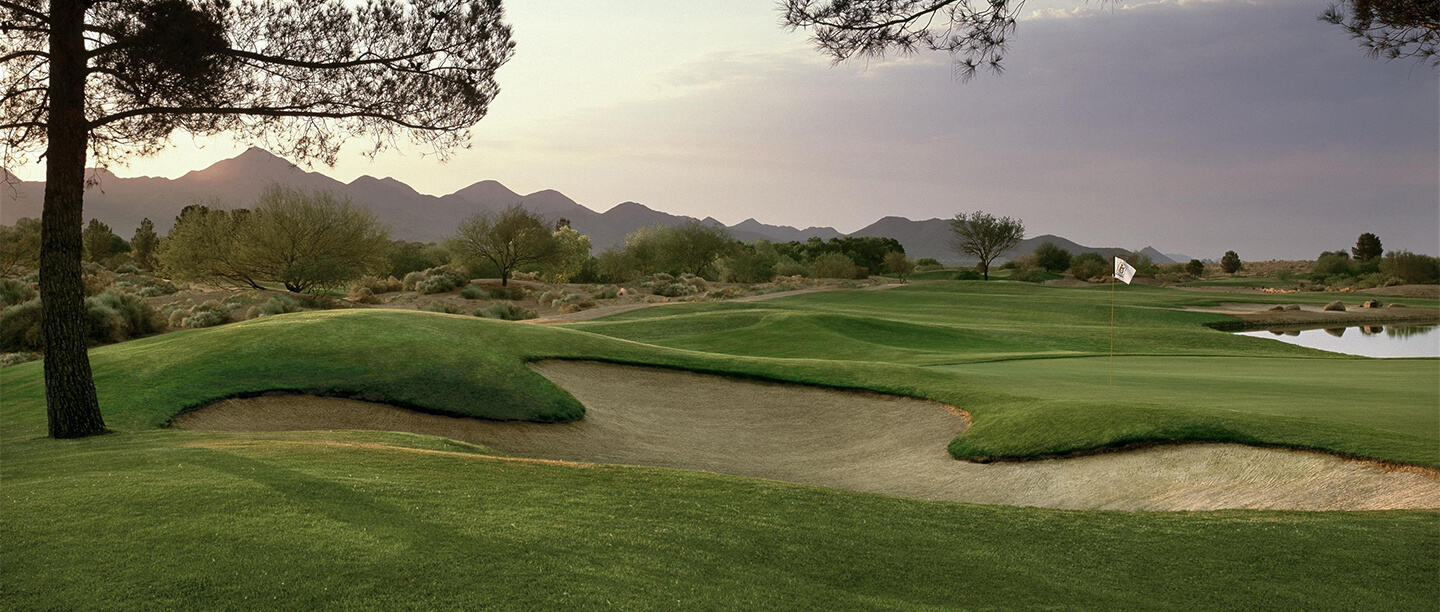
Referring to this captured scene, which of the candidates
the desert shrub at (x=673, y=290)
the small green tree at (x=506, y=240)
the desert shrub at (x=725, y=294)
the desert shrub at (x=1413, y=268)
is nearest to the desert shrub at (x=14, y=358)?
the small green tree at (x=506, y=240)

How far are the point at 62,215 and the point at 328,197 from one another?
121ft

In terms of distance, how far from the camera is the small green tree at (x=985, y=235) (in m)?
89.0

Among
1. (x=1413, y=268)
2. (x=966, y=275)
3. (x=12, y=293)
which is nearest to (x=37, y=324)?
(x=12, y=293)

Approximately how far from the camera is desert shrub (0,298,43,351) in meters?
27.4

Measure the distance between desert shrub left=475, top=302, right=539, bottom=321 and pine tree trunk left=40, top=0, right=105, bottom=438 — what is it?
33.5 meters

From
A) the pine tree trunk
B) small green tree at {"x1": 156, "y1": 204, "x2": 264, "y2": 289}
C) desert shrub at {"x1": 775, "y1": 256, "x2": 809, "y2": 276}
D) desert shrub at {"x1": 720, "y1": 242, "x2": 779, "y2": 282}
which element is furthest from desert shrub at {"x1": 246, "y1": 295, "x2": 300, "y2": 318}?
desert shrub at {"x1": 775, "y1": 256, "x2": 809, "y2": 276}

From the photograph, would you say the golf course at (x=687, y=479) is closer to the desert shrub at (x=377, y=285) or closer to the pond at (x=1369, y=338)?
the pond at (x=1369, y=338)

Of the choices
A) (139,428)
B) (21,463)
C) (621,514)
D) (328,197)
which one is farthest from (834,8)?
(328,197)

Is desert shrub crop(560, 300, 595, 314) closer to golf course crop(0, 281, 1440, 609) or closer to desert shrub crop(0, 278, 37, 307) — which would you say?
desert shrub crop(0, 278, 37, 307)

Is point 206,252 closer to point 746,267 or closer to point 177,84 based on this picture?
point 177,84

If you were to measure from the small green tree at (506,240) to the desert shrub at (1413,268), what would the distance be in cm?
7817

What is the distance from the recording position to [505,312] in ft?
149

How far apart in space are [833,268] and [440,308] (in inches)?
1928

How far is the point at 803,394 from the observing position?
18.1 meters
